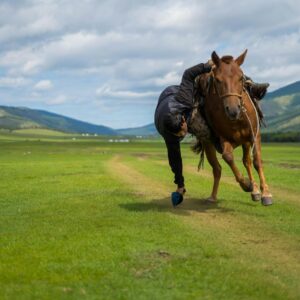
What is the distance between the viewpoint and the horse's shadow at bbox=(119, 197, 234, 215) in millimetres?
12742

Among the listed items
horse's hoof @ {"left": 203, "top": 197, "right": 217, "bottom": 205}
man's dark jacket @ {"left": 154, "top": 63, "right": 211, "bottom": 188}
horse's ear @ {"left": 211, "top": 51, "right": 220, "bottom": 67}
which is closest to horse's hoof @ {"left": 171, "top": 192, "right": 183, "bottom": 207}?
man's dark jacket @ {"left": 154, "top": 63, "right": 211, "bottom": 188}

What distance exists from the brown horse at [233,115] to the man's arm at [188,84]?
11.3 inches

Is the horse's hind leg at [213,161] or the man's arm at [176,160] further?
the horse's hind leg at [213,161]

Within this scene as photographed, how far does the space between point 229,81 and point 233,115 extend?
2.81 feet

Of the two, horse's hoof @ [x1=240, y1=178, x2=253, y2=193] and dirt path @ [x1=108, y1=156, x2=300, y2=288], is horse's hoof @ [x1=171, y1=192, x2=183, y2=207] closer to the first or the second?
dirt path @ [x1=108, y1=156, x2=300, y2=288]

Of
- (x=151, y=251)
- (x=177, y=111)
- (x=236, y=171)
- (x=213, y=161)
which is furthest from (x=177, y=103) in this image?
(x=151, y=251)

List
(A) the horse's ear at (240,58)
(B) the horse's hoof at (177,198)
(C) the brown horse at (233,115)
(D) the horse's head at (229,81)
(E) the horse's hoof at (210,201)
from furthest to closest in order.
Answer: (E) the horse's hoof at (210,201) → (B) the horse's hoof at (177,198) → (A) the horse's ear at (240,58) → (C) the brown horse at (233,115) → (D) the horse's head at (229,81)

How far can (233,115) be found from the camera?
11227mm

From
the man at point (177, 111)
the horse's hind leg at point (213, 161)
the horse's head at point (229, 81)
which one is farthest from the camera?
the horse's hind leg at point (213, 161)

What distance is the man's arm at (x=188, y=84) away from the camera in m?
12.5

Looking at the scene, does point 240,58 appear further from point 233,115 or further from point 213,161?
point 213,161

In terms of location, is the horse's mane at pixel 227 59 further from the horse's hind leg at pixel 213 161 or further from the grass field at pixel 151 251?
the grass field at pixel 151 251

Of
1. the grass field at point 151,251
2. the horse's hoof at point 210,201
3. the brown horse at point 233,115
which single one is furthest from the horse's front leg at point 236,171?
the horse's hoof at point 210,201

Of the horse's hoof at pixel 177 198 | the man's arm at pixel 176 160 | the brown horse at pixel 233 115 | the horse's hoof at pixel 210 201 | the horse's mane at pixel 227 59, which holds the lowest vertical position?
the horse's hoof at pixel 210 201
